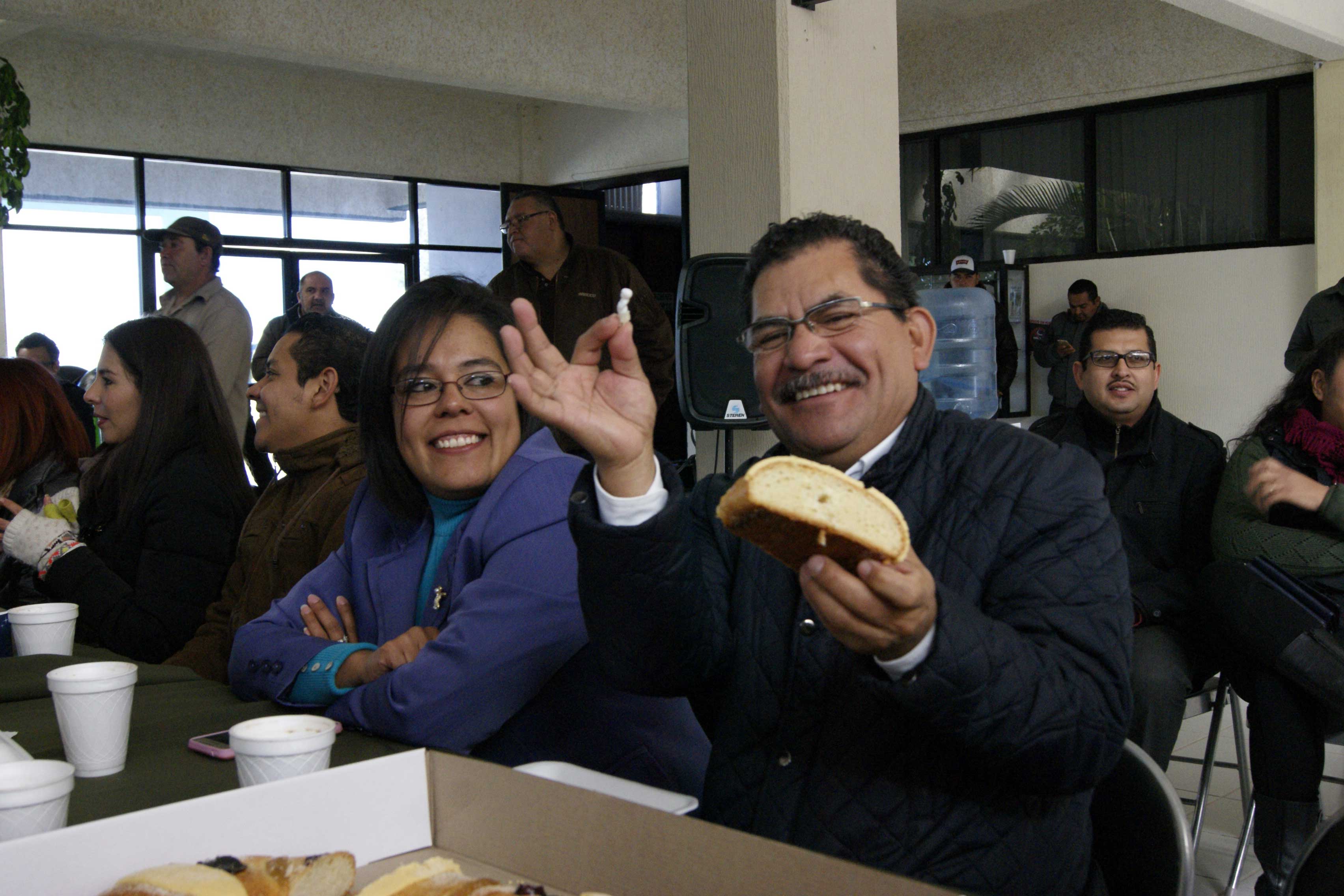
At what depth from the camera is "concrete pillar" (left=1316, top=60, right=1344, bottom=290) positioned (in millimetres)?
7543

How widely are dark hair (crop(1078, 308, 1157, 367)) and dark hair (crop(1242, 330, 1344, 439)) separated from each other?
1.21 ft

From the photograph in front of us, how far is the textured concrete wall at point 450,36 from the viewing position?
538 centimetres

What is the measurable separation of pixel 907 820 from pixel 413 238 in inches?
388

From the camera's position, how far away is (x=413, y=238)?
1050 centimetres

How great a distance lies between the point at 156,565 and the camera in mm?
2492

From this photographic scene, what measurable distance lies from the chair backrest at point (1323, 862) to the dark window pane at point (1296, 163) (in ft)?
26.1

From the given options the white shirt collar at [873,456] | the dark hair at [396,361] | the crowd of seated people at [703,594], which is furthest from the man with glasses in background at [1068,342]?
the white shirt collar at [873,456]

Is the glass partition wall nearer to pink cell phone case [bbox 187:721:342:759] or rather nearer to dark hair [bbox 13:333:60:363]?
dark hair [bbox 13:333:60:363]

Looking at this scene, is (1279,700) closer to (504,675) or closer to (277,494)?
(504,675)

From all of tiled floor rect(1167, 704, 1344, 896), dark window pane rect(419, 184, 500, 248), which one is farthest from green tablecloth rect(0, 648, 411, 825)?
dark window pane rect(419, 184, 500, 248)

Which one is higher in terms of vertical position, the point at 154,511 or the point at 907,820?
the point at 154,511

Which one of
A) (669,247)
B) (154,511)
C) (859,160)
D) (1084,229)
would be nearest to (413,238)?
(669,247)

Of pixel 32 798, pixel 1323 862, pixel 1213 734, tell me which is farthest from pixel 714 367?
pixel 32 798

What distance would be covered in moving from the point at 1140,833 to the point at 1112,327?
221 centimetres
